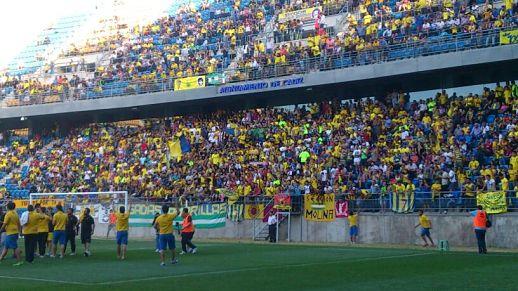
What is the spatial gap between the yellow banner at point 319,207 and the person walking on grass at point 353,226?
1.48m

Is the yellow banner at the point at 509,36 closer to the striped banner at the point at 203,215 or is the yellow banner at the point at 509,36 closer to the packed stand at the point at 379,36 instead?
the packed stand at the point at 379,36

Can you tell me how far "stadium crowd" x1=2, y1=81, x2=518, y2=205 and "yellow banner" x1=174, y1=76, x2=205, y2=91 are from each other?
2541 mm

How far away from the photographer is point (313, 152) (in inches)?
1469

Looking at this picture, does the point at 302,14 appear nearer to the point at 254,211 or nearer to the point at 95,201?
the point at 254,211

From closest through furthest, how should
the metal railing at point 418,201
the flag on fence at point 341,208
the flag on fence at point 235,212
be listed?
the metal railing at point 418,201 → the flag on fence at point 341,208 → the flag on fence at point 235,212

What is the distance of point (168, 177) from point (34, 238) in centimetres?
1841

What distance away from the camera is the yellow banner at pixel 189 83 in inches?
1725

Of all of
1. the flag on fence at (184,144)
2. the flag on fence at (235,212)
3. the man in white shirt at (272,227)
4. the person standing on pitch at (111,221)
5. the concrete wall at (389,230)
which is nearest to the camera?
the concrete wall at (389,230)

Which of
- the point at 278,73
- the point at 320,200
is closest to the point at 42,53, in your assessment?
the point at 278,73

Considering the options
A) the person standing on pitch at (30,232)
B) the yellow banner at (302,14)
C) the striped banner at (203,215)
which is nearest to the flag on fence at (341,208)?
the striped banner at (203,215)

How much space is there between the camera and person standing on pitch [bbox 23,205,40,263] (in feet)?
74.6

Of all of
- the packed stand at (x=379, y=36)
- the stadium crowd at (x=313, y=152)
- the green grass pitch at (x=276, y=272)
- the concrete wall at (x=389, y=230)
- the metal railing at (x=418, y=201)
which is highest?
the packed stand at (x=379, y=36)

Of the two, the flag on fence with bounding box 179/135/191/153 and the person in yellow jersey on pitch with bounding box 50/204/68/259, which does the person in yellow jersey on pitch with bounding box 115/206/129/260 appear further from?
the flag on fence with bounding box 179/135/191/153

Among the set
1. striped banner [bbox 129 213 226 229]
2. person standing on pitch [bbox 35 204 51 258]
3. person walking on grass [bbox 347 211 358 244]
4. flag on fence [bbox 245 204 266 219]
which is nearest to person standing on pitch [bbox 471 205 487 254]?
person walking on grass [bbox 347 211 358 244]
